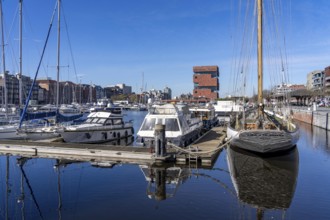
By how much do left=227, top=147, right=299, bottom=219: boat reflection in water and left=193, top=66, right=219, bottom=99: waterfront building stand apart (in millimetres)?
131460

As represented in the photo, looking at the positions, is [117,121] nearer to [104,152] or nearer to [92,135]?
[92,135]

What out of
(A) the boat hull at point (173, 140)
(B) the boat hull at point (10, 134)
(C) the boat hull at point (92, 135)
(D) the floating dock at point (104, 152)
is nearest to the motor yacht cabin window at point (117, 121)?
(C) the boat hull at point (92, 135)

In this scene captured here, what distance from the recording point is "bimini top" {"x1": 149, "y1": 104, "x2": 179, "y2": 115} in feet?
90.0

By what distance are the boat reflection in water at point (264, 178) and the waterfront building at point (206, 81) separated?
131m

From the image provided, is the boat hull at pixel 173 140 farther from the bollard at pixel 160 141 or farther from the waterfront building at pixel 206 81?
the waterfront building at pixel 206 81

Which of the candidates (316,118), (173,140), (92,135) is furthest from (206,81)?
(173,140)

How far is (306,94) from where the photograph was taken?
3327 inches

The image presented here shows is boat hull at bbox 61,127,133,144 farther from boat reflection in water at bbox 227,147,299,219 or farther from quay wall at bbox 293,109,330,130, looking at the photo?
quay wall at bbox 293,109,330,130

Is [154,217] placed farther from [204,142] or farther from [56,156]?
[204,142]

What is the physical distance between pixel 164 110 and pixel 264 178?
12.5 m

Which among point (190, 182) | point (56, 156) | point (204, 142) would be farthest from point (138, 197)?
point (204, 142)

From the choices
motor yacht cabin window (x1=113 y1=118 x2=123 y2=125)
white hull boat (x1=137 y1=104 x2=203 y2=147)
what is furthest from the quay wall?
motor yacht cabin window (x1=113 y1=118 x2=123 y2=125)

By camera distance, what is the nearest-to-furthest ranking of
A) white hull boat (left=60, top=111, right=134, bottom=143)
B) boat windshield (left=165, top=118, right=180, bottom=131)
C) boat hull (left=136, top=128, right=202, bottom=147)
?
1. boat hull (left=136, top=128, right=202, bottom=147)
2. boat windshield (left=165, top=118, right=180, bottom=131)
3. white hull boat (left=60, top=111, right=134, bottom=143)

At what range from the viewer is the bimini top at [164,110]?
90.0 ft
